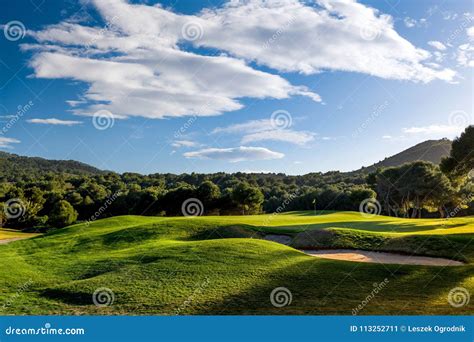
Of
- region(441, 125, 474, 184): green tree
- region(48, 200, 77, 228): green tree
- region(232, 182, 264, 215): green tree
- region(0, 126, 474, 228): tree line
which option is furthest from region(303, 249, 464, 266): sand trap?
region(48, 200, 77, 228): green tree

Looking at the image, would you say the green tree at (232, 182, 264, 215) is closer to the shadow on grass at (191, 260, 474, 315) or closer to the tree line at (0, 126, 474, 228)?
the tree line at (0, 126, 474, 228)

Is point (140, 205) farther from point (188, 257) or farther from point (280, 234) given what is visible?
point (188, 257)

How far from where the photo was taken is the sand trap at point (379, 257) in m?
22.4

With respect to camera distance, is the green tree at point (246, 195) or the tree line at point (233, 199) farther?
the green tree at point (246, 195)

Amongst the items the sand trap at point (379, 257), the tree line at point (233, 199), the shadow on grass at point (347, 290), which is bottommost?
the sand trap at point (379, 257)

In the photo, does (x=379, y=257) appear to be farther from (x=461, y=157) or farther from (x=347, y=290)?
(x=461, y=157)

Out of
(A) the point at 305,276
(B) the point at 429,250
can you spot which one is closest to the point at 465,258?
(B) the point at 429,250

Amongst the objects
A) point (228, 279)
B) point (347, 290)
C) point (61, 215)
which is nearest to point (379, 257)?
point (347, 290)

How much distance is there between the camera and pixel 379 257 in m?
24.6

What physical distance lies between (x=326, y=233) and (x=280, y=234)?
13.8 ft

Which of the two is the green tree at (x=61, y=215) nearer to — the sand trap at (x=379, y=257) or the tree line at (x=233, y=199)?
the tree line at (x=233, y=199)

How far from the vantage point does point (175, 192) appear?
89250 millimetres

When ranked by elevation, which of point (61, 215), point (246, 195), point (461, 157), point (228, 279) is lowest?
point (228, 279)

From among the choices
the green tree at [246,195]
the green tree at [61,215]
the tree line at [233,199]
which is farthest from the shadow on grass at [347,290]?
the green tree at [61,215]
